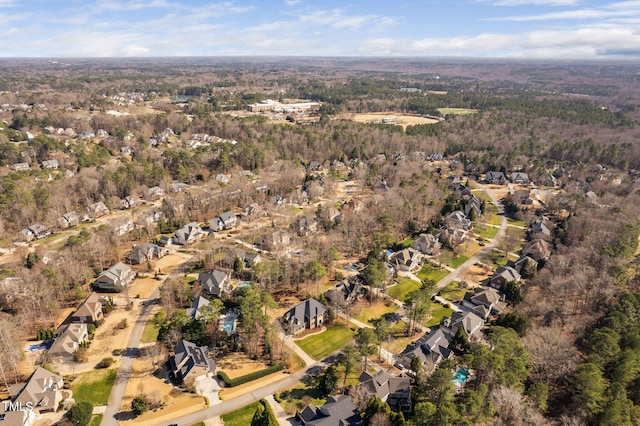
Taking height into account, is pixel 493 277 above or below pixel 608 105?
below

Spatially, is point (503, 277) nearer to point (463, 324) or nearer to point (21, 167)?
point (463, 324)

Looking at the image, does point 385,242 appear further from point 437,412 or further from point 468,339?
point 437,412

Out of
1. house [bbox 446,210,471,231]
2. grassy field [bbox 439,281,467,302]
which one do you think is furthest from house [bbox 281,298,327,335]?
house [bbox 446,210,471,231]

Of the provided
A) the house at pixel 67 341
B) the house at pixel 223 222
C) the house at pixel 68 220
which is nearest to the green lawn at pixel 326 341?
the house at pixel 67 341

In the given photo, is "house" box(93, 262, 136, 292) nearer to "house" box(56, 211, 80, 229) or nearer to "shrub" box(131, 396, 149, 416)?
"shrub" box(131, 396, 149, 416)

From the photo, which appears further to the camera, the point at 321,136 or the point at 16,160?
the point at 321,136

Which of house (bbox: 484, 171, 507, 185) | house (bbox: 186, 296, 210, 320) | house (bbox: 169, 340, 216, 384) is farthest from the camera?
house (bbox: 484, 171, 507, 185)

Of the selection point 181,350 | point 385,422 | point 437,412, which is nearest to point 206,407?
point 181,350
